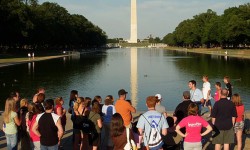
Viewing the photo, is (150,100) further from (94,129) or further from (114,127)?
(94,129)

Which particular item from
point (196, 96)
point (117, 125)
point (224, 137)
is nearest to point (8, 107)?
point (117, 125)

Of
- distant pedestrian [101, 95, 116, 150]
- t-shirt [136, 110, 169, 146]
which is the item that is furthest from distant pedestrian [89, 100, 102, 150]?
t-shirt [136, 110, 169, 146]

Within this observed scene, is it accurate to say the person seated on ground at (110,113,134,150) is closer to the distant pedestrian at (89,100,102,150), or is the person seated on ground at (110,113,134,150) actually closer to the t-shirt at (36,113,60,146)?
the t-shirt at (36,113,60,146)

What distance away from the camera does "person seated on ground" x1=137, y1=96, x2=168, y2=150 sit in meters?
7.41

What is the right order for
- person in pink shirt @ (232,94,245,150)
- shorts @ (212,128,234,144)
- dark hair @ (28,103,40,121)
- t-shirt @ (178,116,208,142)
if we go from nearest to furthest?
t-shirt @ (178,116,208,142)
dark hair @ (28,103,40,121)
shorts @ (212,128,234,144)
person in pink shirt @ (232,94,245,150)

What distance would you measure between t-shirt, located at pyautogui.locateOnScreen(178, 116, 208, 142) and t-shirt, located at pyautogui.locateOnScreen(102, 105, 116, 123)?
2730 mm

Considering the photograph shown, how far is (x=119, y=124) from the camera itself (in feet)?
21.5

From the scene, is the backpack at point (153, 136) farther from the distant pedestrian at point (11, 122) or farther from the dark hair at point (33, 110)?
the distant pedestrian at point (11, 122)

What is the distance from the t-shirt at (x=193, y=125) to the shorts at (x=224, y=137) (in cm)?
165

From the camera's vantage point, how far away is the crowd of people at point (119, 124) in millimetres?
7336

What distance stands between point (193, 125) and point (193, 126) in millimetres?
22

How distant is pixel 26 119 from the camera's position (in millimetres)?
8797

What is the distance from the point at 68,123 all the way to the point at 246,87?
17.8 m

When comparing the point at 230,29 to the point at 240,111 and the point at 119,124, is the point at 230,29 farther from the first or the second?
the point at 119,124
